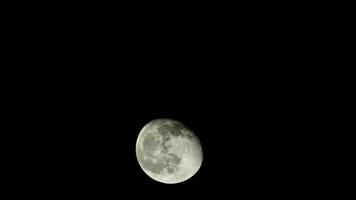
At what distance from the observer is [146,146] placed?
4770 mm

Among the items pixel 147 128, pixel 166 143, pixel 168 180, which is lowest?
pixel 168 180

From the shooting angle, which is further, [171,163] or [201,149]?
[201,149]

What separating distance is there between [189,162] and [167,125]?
2.10 ft

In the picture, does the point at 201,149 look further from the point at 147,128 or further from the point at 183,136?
the point at 147,128

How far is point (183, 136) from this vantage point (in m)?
A: 4.77

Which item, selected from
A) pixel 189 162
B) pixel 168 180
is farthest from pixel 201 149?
pixel 168 180

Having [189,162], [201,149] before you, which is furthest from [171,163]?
[201,149]

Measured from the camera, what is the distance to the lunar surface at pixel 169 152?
4.61 meters

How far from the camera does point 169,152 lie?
4.59 m

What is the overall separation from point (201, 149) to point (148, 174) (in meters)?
0.89

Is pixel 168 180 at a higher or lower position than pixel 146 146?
lower

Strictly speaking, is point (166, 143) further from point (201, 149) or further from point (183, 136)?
point (201, 149)

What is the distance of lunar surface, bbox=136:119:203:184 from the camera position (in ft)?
15.1

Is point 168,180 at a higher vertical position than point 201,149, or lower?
lower
